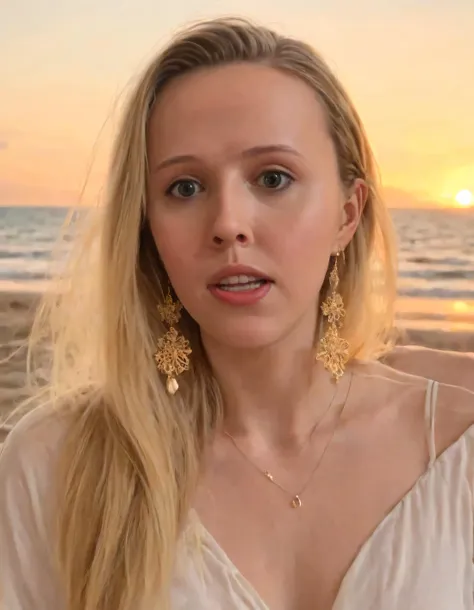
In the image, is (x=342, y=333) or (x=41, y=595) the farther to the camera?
(x=342, y=333)

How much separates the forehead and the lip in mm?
144

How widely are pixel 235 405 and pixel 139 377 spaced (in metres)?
0.15

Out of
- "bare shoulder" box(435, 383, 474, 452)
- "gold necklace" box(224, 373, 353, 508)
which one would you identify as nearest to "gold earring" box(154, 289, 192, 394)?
"gold necklace" box(224, 373, 353, 508)

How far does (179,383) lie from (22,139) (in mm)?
597

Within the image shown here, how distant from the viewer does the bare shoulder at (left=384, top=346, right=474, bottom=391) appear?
117 cm

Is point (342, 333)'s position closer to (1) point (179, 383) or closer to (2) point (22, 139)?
(1) point (179, 383)

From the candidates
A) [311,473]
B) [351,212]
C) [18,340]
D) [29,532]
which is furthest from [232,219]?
[18,340]

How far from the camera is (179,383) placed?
104cm

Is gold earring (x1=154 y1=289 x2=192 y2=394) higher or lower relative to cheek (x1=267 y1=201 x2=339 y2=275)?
lower

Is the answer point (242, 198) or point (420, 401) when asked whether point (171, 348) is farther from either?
point (420, 401)

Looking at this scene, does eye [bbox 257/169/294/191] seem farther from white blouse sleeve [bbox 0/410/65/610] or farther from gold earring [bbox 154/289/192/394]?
white blouse sleeve [bbox 0/410/65/610]

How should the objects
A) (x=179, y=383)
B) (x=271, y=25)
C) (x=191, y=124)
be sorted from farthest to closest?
(x=271, y=25) → (x=179, y=383) → (x=191, y=124)

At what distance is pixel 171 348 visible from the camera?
1024 millimetres

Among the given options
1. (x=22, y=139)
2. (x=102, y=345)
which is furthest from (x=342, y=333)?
(x=22, y=139)
